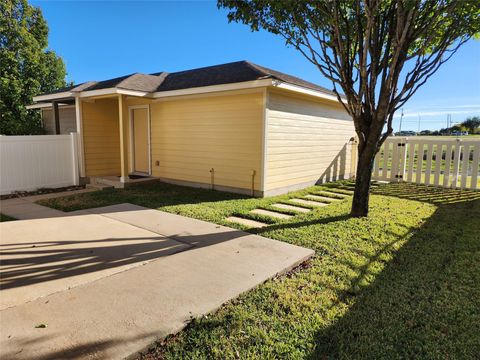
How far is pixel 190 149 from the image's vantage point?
9141mm

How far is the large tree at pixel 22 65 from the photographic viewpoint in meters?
16.7

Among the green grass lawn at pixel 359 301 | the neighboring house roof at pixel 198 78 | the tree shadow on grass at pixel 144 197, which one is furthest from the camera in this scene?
the neighboring house roof at pixel 198 78

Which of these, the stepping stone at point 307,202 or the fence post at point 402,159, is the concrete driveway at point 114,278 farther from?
the fence post at point 402,159

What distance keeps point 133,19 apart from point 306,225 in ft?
49.8

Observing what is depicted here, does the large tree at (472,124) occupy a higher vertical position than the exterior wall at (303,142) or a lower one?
higher

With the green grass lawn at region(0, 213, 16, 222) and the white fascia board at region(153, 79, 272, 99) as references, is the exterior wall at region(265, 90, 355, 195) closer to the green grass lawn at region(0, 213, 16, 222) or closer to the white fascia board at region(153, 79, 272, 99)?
the white fascia board at region(153, 79, 272, 99)

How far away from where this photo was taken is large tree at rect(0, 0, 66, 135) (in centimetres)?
1672

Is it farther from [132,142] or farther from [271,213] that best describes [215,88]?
[132,142]

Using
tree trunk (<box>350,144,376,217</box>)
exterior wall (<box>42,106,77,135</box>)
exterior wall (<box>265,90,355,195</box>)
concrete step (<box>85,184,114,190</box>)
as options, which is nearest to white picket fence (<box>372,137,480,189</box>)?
exterior wall (<box>265,90,355,195</box>)

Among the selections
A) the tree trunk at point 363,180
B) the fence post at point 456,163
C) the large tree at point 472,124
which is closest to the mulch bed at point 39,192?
the tree trunk at point 363,180

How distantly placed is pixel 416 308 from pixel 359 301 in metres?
0.49

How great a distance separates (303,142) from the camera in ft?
30.3

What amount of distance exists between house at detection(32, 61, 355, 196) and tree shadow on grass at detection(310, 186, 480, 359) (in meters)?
4.28

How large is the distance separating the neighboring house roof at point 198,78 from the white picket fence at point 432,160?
3238mm
